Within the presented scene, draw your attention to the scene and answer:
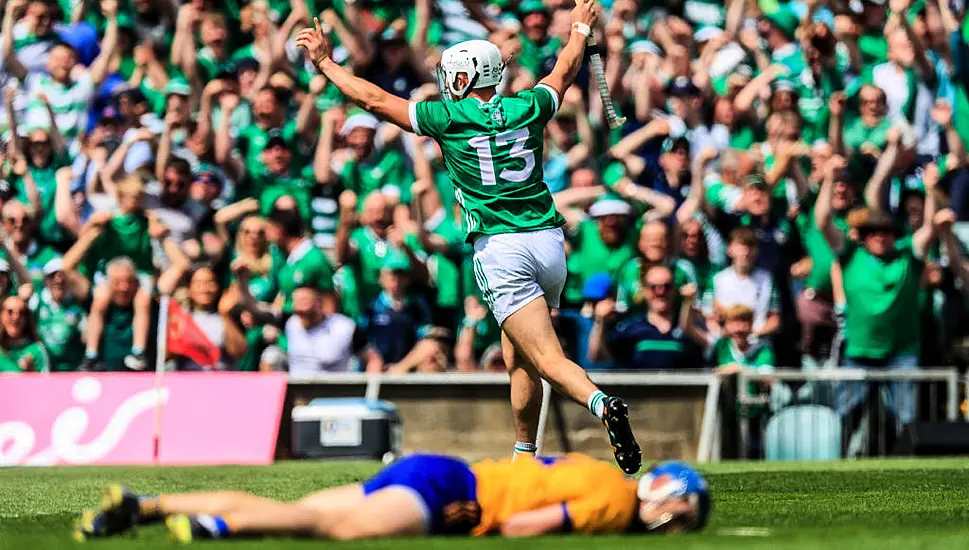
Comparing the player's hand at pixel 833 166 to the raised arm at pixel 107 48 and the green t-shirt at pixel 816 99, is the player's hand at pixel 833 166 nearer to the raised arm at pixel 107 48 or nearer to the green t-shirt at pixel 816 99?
the green t-shirt at pixel 816 99

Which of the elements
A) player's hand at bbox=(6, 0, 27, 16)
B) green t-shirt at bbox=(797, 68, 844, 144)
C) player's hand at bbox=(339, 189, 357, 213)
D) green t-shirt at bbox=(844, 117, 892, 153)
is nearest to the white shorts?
player's hand at bbox=(339, 189, 357, 213)

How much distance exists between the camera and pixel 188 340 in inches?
634

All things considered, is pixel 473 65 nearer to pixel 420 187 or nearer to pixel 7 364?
pixel 420 187

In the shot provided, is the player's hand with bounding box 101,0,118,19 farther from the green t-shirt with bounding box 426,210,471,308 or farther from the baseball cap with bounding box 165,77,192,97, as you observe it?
the green t-shirt with bounding box 426,210,471,308

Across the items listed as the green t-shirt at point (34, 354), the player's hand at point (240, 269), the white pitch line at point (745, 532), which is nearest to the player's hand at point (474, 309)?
the player's hand at point (240, 269)

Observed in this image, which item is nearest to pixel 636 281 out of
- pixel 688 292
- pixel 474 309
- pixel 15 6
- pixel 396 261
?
pixel 688 292

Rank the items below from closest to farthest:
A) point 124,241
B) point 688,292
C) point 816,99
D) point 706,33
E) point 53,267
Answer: point 688,292, point 53,267, point 124,241, point 816,99, point 706,33

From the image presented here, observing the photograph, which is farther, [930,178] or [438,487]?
[930,178]

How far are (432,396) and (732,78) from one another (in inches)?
185

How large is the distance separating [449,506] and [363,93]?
157 inches

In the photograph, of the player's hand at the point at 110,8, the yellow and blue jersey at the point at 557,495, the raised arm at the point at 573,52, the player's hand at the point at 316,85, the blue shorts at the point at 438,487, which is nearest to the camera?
the blue shorts at the point at 438,487

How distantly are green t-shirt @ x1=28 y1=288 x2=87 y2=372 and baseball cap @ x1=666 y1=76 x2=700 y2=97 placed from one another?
20.3ft

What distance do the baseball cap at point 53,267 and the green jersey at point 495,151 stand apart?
24.0 feet

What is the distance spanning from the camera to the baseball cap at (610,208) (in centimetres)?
1600
